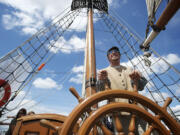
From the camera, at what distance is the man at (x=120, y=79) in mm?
1181

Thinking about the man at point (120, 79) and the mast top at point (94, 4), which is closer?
the man at point (120, 79)

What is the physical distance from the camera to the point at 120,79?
61.6 inches

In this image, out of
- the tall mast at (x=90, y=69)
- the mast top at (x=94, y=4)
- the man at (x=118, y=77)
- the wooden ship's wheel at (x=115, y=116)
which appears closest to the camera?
the wooden ship's wheel at (x=115, y=116)

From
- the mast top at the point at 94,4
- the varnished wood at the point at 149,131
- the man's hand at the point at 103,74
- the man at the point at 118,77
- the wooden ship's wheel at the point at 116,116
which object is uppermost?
the mast top at the point at 94,4

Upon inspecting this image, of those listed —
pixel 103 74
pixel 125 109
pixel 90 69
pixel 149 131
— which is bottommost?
pixel 149 131


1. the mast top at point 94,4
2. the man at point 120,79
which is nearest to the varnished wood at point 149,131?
the man at point 120,79

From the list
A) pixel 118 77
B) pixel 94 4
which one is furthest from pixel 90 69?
pixel 94 4

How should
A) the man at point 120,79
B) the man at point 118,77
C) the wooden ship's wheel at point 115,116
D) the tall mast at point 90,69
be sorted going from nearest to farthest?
the wooden ship's wheel at point 115,116, the man at point 120,79, the man at point 118,77, the tall mast at point 90,69

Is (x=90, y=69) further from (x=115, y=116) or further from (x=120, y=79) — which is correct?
(x=115, y=116)

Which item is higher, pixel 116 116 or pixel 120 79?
pixel 120 79

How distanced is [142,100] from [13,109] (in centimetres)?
490

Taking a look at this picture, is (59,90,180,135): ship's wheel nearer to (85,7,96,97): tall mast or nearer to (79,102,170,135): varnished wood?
(79,102,170,135): varnished wood

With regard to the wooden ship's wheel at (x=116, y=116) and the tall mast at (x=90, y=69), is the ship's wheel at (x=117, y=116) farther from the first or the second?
the tall mast at (x=90, y=69)

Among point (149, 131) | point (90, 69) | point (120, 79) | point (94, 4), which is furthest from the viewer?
point (94, 4)
